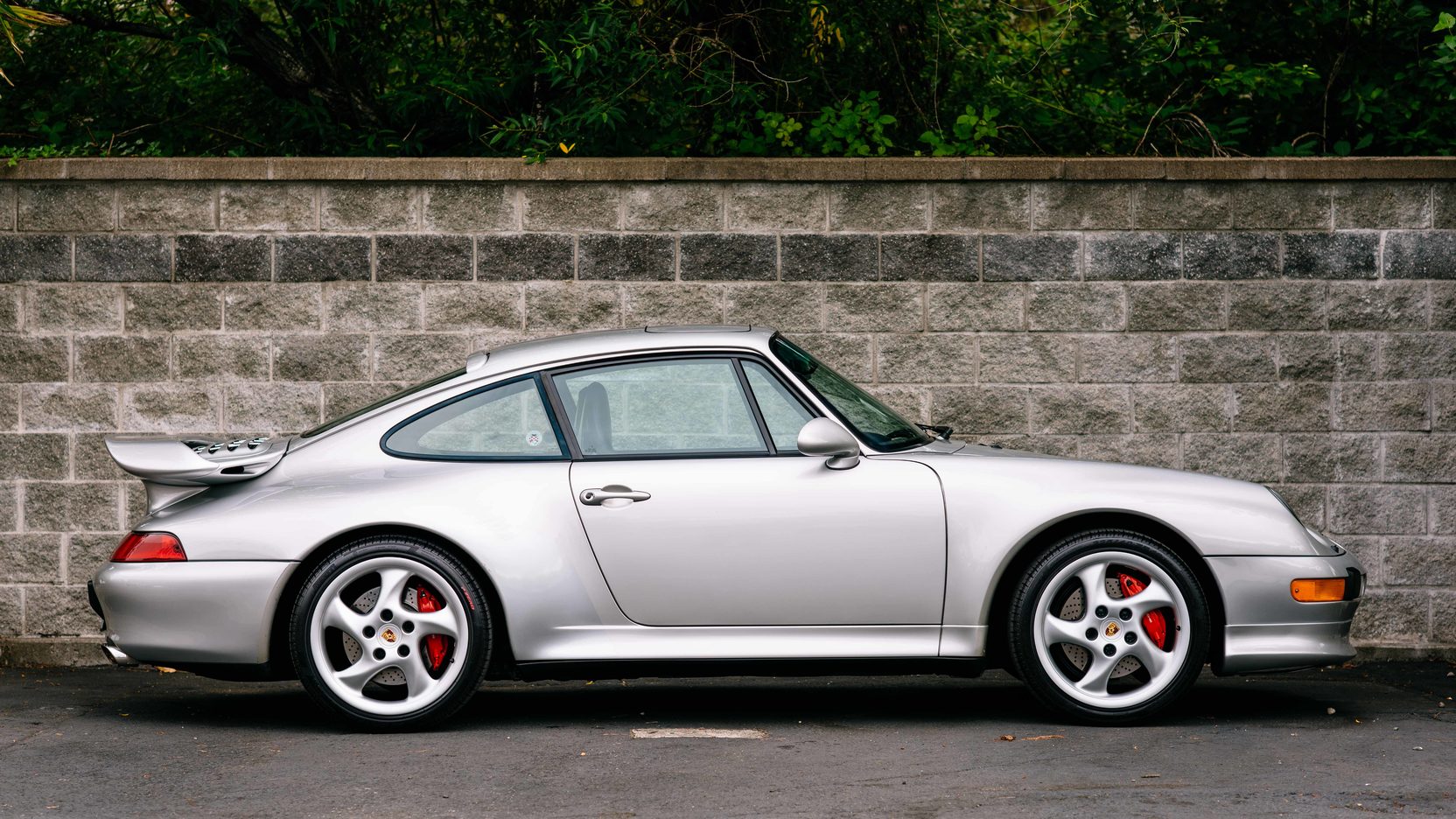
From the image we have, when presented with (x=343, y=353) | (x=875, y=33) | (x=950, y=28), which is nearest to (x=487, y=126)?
(x=343, y=353)

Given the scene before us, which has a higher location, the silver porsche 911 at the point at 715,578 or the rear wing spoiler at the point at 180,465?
the rear wing spoiler at the point at 180,465

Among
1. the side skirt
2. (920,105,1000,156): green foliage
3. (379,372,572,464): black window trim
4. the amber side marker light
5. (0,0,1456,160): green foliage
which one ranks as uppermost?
(0,0,1456,160): green foliage

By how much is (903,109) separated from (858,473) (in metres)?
4.35

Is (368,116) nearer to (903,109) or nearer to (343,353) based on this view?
(343,353)

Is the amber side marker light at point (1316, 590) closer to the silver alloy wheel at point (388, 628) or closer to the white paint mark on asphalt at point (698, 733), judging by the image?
the white paint mark on asphalt at point (698, 733)

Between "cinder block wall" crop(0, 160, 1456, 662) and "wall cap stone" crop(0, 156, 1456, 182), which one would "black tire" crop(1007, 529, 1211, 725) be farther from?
"wall cap stone" crop(0, 156, 1456, 182)

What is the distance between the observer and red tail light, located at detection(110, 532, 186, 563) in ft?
17.2

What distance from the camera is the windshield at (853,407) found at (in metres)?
5.44

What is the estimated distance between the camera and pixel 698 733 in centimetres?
537

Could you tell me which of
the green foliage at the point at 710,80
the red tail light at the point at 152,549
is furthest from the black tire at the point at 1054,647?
the green foliage at the point at 710,80

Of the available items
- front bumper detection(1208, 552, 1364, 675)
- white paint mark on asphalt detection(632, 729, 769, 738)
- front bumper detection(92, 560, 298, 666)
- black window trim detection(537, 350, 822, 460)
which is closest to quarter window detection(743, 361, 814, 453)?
black window trim detection(537, 350, 822, 460)

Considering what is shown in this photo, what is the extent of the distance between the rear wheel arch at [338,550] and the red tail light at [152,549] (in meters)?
0.38

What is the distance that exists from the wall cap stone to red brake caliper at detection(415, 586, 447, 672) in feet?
9.13

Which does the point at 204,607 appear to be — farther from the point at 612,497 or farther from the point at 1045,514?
the point at 1045,514
